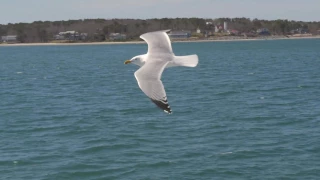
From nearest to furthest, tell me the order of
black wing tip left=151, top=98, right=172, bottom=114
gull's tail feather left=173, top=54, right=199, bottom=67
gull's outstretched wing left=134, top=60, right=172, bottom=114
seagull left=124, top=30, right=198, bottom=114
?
1. black wing tip left=151, top=98, right=172, bottom=114
2. gull's outstretched wing left=134, top=60, right=172, bottom=114
3. seagull left=124, top=30, right=198, bottom=114
4. gull's tail feather left=173, top=54, right=199, bottom=67

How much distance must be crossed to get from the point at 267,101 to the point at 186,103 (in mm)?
5168

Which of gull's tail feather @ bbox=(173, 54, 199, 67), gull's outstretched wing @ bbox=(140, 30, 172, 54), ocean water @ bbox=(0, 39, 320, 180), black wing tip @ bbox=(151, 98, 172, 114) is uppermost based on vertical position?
gull's outstretched wing @ bbox=(140, 30, 172, 54)

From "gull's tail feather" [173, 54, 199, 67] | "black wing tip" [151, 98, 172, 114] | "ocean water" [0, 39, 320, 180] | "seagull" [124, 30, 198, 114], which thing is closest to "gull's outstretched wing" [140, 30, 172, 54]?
"seagull" [124, 30, 198, 114]

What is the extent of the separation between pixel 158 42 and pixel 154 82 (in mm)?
2617

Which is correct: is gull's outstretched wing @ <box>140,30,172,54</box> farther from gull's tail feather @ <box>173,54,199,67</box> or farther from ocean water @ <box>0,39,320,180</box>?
ocean water @ <box>0,39,320,180</box>

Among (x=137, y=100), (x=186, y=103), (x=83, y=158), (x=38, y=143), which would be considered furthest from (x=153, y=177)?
(x=137, y=100)

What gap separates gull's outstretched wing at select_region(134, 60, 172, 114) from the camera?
30.1ft

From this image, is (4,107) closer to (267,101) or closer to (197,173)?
(267,101)

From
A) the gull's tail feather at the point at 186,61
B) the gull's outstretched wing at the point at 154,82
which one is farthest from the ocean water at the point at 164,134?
the gull's outstretched wing at the point at 154,82

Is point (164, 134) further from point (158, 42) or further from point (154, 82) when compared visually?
point (154, 82)

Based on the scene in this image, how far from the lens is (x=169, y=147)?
25453 millimetres

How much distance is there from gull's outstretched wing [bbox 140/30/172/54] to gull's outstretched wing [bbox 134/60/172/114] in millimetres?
939

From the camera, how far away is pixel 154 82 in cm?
982

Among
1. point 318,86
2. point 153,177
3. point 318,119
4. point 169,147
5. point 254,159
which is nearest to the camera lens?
point 153,177
